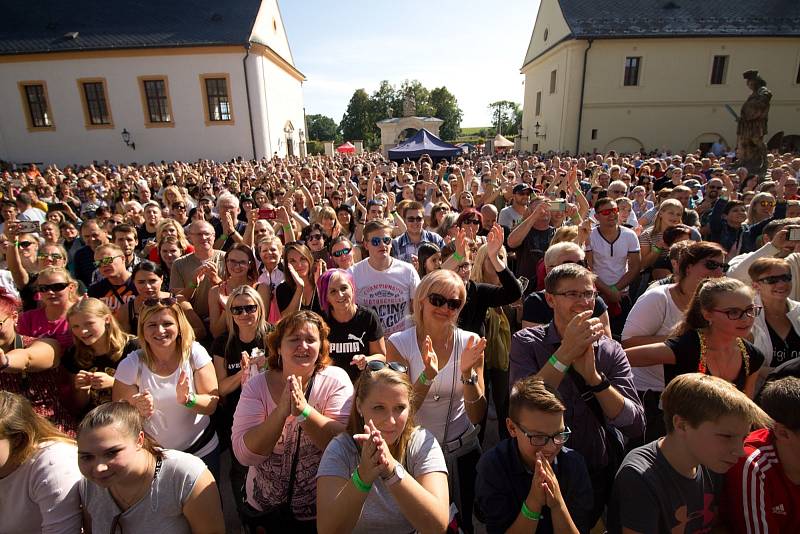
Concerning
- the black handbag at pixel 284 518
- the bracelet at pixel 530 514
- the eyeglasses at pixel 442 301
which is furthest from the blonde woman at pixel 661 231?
the black handbag at pixel 284 518

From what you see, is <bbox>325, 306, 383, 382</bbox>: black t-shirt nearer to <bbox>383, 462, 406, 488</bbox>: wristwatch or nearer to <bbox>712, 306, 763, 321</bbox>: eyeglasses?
<bbox>383, 462, 406, 488</bbox>: wristwatch

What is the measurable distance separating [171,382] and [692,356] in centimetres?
301

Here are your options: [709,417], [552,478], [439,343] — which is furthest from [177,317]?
[709,417]

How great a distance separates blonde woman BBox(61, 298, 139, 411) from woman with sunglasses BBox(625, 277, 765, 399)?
324cm

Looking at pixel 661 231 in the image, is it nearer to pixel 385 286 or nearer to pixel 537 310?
pixel 537 310

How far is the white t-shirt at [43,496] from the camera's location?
1814 mm

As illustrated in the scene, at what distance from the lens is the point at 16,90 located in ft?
83.9

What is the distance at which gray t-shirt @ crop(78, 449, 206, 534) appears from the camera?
1.79 metres

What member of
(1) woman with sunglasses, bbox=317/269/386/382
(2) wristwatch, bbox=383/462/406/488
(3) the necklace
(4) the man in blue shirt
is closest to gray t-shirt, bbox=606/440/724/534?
(4) the man in blue shirt

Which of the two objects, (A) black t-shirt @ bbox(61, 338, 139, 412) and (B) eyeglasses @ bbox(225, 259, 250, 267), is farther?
(B) eyeglasses @ bbox(225, 259, 250, 267)

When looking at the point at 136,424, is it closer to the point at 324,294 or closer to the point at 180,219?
the point at 324,294

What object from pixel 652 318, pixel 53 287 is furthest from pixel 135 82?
pixel 652 318

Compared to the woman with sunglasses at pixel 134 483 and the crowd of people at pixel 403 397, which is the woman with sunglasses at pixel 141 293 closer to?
the crowd of people at pixel 403 397

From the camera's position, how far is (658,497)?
5.62 ft
